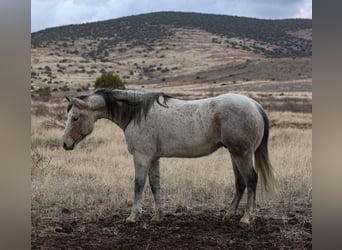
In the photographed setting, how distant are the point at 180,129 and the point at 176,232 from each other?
2.65ft

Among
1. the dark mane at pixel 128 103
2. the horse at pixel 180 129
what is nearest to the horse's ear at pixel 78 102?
the horse at pixel 180 129

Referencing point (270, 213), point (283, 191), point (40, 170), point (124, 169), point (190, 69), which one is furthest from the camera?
point (190, 69)

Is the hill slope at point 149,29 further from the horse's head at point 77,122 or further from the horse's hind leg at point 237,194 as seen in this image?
the horse's head at point 77,122

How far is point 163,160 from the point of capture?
6613 mm

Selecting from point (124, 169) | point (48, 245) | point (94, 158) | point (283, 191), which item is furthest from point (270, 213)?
point (94, 158)

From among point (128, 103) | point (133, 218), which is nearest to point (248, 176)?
point (133, 218)

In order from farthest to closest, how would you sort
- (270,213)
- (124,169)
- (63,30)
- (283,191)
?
1. (63,30)
2. (124,169)
3. (283,191)
4. (270,213)

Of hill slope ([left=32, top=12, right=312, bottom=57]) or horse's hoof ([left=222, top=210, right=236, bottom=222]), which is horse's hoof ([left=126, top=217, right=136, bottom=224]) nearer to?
horse's hoof ([left=222, top=210, right=236, bottom=222])

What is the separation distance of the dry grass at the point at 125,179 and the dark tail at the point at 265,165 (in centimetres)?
46

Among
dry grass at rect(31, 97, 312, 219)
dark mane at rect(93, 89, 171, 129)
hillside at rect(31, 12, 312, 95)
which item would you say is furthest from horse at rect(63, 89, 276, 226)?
hillside at rect(31, 12, 312, 95)

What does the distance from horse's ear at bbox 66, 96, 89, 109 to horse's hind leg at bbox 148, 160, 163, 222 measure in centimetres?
75

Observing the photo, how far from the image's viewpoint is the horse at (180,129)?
12.0 ft
